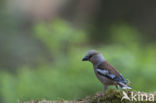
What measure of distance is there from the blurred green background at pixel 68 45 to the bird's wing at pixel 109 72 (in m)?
1.66

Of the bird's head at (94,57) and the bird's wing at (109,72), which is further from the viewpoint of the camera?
the bird's head at (94,57)

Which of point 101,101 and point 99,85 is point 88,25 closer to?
point 99,85

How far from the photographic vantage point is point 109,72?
6.16 meters

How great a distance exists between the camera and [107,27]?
2217 cm

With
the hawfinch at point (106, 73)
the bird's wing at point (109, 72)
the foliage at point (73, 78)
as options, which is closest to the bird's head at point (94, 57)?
the hawfinch at point (106, 73)

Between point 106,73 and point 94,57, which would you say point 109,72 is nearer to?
point 106,73

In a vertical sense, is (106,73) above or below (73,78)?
below

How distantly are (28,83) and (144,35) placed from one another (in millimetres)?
10988

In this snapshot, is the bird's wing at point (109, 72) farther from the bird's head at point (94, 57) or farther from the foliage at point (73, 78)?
the foliage at point (73, 78)

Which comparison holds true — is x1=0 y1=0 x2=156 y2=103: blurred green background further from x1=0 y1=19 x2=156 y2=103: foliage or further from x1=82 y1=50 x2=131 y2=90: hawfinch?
x1=82 y1=50 x2=131 y2=90: hawfinch

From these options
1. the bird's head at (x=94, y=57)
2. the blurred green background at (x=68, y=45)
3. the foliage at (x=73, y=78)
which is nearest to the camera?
the bird's head at (x=94, y=57)

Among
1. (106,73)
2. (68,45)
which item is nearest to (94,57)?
(106,73)

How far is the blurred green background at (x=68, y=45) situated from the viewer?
416 inches

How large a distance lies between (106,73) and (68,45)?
727 centimetres
